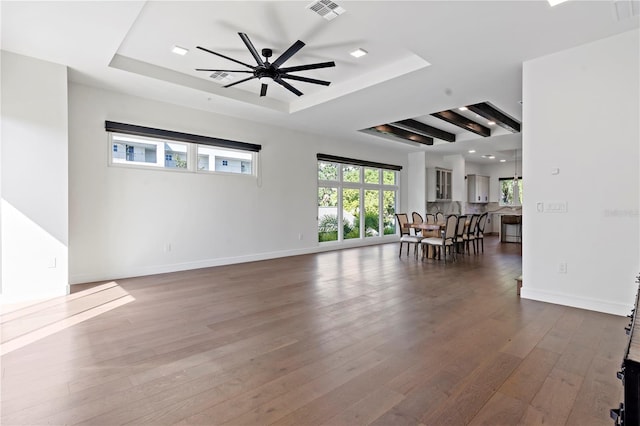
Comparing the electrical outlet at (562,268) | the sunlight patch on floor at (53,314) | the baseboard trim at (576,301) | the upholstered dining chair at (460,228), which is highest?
the upholstered dining chair at (460,228)

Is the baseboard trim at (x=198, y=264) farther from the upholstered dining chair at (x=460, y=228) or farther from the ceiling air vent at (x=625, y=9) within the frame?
the ceiling air vent at (x=625, y=9)

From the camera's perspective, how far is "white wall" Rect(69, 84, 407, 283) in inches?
183

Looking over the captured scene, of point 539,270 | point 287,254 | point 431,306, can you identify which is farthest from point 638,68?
point 287,254

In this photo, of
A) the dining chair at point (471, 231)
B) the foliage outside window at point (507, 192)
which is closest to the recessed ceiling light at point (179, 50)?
the dining chair at point (471, 231)

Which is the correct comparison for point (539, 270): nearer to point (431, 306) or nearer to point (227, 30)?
point (431, 306)

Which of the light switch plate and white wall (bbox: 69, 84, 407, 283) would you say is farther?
white wall (bbox: 69, 84, 407, 283)

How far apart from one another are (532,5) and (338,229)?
6.20m

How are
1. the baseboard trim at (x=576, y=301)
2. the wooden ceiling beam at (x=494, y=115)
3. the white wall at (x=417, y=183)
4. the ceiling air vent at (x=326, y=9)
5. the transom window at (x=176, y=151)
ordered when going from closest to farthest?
the ceiling air vent at (x=326, y=9)
the baseboard trim at (x=576, y=301)
the transom window at (x=176, y=151)
the wooden ceiling beam at (x=494, y=115)
the white wall at (x=417, y=183)

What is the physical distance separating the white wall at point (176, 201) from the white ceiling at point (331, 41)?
1.47ft

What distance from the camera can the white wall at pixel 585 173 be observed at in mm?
3217

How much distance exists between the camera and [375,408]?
178cm

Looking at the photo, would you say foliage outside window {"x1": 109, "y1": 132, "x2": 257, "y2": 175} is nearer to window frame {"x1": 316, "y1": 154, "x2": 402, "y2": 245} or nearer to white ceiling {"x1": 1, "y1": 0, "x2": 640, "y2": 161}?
white ceiling {"x1": 1, "y1": 0, "x2": 640, "y2": 161}

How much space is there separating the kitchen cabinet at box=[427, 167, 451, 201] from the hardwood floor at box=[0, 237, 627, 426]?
6179 mm

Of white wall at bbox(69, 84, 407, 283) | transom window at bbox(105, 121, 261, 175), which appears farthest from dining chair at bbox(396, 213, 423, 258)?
transom window at bbox(105, 121, 261, 175)
